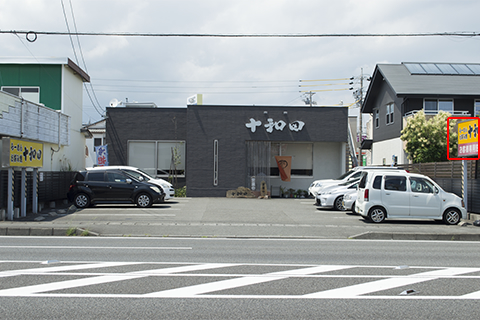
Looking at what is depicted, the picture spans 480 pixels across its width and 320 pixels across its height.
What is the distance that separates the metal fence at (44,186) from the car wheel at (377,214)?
12.2 m

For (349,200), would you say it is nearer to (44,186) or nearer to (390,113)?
(44,186)

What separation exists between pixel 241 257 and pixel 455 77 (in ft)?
88.9

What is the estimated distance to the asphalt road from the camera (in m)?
5.45

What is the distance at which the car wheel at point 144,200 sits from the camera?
1855 cm

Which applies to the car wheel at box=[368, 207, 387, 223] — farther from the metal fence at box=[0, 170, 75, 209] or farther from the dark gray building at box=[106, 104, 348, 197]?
the metal fence at box=[0, 170, 75, 209]

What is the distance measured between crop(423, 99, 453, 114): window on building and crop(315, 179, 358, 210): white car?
1228cm

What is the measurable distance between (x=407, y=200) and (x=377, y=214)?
1074mm

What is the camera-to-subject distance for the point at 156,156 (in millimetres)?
26000

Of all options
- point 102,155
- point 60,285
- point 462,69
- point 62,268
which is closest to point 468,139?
point 62,268

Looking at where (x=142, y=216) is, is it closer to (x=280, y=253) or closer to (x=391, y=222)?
(x=280, y=253)

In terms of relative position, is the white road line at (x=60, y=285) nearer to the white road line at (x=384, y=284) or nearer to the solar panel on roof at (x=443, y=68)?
the white road line at (x=384, y=284)

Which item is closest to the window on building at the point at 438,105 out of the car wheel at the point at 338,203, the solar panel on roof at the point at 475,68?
the solar panel on roof at the point at 475,68

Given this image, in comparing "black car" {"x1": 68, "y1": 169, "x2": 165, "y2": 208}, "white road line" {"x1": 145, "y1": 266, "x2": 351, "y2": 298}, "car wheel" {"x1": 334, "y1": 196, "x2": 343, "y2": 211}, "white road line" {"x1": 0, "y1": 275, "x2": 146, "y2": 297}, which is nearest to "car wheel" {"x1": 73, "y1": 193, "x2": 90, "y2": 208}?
"black car" {"x1": 68, "y1": 169, "x2": 165, "y2": 208}

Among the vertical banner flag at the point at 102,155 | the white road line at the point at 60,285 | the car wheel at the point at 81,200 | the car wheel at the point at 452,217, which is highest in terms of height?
the vertical banner flag at the point at 102,155
